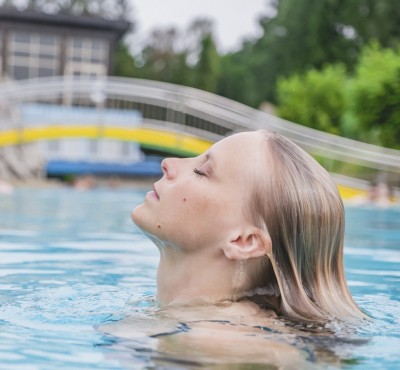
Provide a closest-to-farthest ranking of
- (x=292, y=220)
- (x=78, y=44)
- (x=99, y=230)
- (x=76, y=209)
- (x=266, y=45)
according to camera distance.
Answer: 1. (x=292, y=220)
2. (x=99, y=230)
3. (x=76, y=209)
4. (x=78, y=44)
5. (x=266, y=45)

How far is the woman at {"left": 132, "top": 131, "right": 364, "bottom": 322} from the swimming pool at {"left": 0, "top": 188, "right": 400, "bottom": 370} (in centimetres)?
17

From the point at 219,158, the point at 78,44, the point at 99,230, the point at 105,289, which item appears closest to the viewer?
the point at 219,158

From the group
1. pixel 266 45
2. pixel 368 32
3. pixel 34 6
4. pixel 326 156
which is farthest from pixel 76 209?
pixel 34 6

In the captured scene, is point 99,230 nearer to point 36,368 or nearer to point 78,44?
point 36,368

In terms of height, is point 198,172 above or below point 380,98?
below

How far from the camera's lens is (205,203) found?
7.87ft

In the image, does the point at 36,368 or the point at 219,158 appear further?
the point at 219,158

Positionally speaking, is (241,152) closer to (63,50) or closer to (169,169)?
(169,169)

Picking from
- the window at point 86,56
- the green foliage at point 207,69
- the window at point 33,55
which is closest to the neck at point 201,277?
the window at point 86,56

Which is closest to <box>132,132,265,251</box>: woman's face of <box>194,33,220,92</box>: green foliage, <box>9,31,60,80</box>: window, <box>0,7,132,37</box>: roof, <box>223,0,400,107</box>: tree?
<box>0,7,132,37</box>: roof

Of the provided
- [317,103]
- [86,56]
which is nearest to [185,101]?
[317,103]

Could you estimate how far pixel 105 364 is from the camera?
6.56 feet

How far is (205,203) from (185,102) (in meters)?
16.6

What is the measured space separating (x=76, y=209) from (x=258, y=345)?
322 inches
